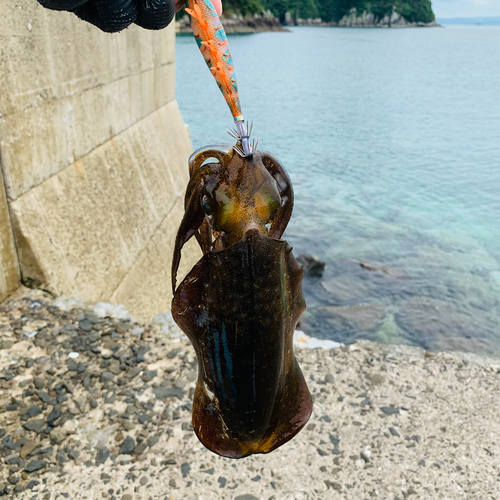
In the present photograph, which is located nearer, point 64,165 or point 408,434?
point 408,434

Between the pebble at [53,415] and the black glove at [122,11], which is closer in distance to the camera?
the black glove at [122,11]

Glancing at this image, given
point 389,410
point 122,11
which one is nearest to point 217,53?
point 122,11

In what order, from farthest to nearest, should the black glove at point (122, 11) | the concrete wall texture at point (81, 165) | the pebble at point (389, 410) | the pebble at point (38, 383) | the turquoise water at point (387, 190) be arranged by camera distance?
the turquoise water at point (387, 190)
the concrete wall texture at point (81, 165)
the pebble at point (389, 410)
the pebble at point (38, 383)
the black glove at point (122, 11)

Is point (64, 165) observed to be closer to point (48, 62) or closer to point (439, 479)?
point (48, 62)

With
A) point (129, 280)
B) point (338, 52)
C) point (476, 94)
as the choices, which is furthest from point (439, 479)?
point (338, 52)

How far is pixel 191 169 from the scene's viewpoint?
2.14 m

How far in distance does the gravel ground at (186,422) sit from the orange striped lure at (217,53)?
2.92m

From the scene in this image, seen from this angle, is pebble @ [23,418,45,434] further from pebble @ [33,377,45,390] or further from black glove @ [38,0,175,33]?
black glove @ [38,0,175,33]

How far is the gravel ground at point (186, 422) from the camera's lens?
3812 mm

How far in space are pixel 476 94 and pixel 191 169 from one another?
46.7m

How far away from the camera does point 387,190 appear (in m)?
20.9

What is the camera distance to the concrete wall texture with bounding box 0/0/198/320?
534cm

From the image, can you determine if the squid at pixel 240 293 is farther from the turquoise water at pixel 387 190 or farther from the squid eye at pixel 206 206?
the turquoise water at pixel 387 190

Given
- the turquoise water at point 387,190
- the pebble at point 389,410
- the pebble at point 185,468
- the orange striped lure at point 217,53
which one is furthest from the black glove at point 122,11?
the turquoise water at point 387,190
